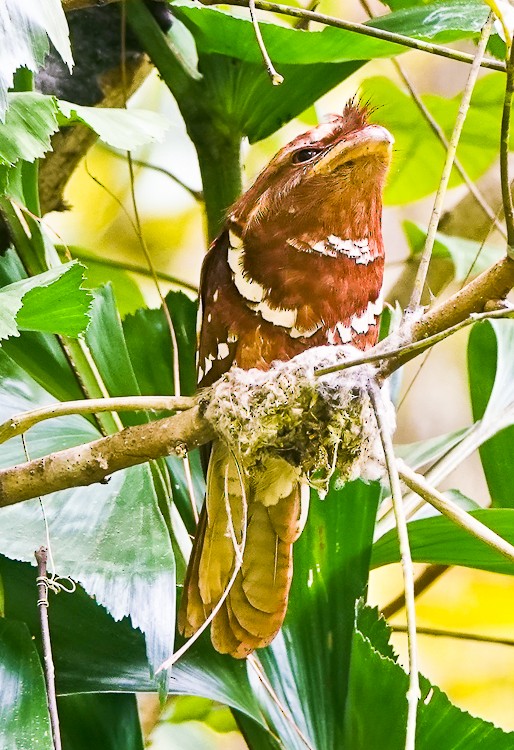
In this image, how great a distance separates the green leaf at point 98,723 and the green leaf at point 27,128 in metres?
0.57

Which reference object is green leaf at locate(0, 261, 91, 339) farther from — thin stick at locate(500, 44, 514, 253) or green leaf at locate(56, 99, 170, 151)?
thin stick at locate(500, 44, 514, 253)

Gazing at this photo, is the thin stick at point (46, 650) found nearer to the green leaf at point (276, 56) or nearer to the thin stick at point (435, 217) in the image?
the thin stick at point (435, 217)

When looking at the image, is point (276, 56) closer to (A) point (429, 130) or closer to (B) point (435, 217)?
(B) point (435, 217)

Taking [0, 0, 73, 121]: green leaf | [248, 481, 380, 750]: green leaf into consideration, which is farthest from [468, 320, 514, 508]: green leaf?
[0, 0, 73, 121]: green leaf

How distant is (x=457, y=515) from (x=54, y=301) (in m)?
0.35

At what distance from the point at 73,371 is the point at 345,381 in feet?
1.48

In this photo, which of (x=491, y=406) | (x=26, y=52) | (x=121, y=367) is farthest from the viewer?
(x=491, y=406)

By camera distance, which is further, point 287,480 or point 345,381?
point 287,480

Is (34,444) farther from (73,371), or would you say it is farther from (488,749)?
(488,749)

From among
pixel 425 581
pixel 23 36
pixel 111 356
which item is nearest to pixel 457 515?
pixel 23 36

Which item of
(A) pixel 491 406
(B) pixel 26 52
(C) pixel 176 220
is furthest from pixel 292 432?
(C) pixel 176 220

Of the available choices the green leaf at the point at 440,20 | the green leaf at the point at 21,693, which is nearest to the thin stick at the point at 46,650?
the green leaf at the point at 21,693

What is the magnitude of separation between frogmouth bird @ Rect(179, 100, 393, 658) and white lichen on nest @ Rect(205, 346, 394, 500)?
144 millimetres

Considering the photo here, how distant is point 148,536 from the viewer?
30.1 inches
